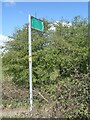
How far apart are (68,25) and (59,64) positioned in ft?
4.38

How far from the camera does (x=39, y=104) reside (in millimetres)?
4836

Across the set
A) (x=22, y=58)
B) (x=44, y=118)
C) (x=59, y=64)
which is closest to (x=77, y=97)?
(x=44, y=118)

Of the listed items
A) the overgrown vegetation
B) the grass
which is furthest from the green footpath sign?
the grass

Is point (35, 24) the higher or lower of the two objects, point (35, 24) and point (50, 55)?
the higher

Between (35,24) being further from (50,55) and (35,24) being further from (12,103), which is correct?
(12,103)

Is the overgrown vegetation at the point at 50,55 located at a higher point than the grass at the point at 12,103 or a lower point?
higher

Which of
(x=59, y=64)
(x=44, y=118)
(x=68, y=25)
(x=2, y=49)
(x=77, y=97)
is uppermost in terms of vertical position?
(x=68, y=25)

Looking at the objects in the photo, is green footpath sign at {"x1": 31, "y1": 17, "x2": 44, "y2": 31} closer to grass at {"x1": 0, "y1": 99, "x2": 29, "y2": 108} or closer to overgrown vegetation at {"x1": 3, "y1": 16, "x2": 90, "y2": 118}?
overgrown vegetation at {"x1": 3, "y1": 16, "x2": 90, "y2": 118}

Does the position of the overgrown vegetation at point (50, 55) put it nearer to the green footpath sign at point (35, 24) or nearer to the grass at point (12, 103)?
the grass at point (12, 103)

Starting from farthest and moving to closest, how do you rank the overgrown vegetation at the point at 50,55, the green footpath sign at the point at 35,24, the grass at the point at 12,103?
the overgrown vegetation at the point at 50,55
the grass at the point at 12,103
the green footpath sign at the point at 35,24

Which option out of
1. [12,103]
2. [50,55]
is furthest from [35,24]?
[12,103]

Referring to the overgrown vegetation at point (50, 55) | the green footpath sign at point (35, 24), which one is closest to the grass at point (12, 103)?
the overgrown vegetation at point (50, 55)

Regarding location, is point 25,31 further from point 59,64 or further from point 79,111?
point 79,111

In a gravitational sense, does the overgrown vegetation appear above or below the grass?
above
